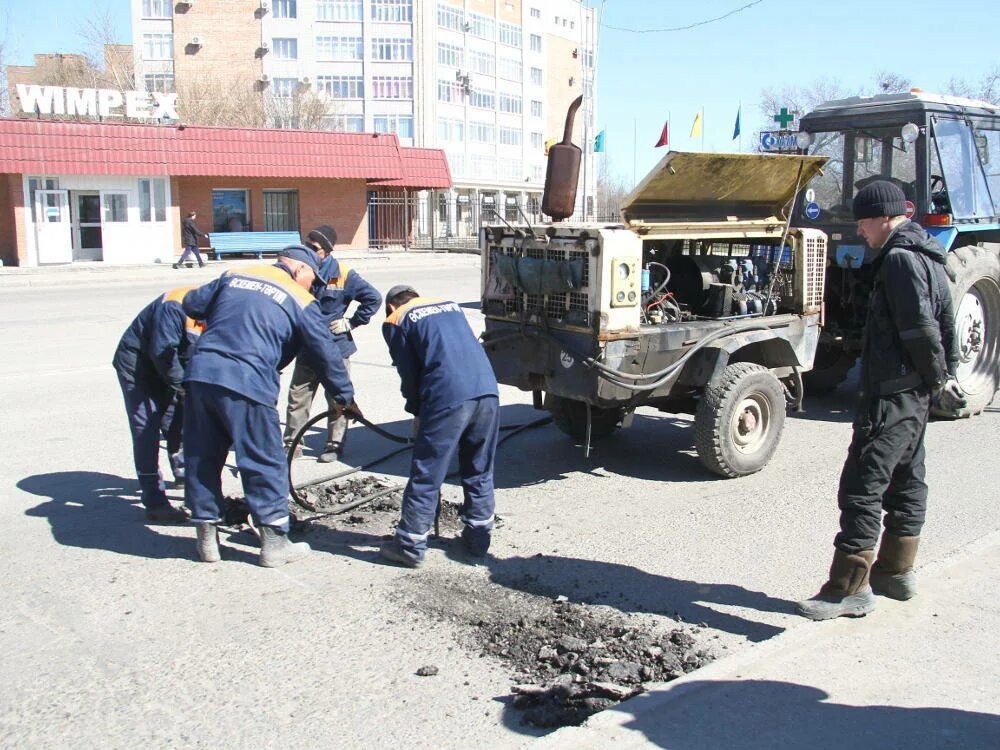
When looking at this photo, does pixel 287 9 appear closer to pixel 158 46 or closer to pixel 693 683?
pixel 158 46

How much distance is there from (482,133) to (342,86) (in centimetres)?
1124

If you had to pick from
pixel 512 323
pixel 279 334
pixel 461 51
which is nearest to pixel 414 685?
pixel 279 334

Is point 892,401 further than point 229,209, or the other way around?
point 229,209

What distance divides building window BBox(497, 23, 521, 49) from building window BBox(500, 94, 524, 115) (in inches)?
162

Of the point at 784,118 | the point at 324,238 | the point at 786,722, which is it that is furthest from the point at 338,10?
the point at 786,722

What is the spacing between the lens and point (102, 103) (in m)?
31.1

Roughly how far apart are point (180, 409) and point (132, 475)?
950mm

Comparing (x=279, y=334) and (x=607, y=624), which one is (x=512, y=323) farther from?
(x=607, y=624)

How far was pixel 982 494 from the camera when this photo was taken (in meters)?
6.52

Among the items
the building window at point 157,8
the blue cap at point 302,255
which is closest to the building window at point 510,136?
the building window at point 157,8

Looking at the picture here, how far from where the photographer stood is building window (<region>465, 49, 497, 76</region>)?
7122 centimetres

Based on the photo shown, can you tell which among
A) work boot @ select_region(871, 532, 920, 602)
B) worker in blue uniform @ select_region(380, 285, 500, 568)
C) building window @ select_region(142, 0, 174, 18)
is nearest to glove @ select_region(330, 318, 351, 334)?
worker in blue uniform @ select_region(380, 285, 500, 568)

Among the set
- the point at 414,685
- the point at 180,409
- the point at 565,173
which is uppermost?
the point at 565,173

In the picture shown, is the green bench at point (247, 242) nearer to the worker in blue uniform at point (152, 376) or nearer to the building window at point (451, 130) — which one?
the worker in blue uniform at point (152, 376)
